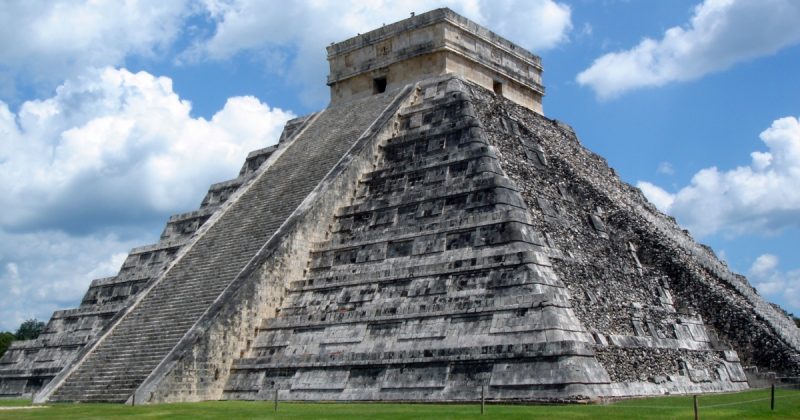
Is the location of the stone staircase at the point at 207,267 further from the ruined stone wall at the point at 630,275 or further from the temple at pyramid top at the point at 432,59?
the ruined stone wall at the point at 630,275

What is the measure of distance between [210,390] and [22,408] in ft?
9.86

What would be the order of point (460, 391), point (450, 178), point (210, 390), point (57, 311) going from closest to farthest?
point (460, 391)
point (210, 390)
point (450, 178)
point (57, 311)

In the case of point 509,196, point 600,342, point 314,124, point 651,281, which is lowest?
point 600,342

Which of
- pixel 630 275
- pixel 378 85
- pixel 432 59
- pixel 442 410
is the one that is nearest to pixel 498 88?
pixel 432 59

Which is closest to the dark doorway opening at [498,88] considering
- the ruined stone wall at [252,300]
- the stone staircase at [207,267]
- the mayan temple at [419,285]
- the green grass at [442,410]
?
the mayan temple at [419,285]

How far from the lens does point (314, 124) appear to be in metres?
24.1

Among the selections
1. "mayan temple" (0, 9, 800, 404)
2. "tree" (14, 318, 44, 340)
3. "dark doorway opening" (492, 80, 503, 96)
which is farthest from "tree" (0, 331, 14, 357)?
"dark doorway opening" (492, 80, 503, 96)

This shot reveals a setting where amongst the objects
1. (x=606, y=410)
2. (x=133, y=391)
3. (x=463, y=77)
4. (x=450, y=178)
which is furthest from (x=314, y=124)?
(x=606, y=410)

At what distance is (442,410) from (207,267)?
7.52 meters

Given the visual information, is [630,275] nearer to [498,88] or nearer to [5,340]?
[498,88]

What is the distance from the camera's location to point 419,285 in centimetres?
1572

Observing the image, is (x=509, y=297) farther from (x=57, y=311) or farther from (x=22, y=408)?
(x=57, y=311)

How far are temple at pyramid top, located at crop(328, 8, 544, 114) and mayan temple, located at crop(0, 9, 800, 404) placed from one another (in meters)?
0.08

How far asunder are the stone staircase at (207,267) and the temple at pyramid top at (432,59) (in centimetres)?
108
